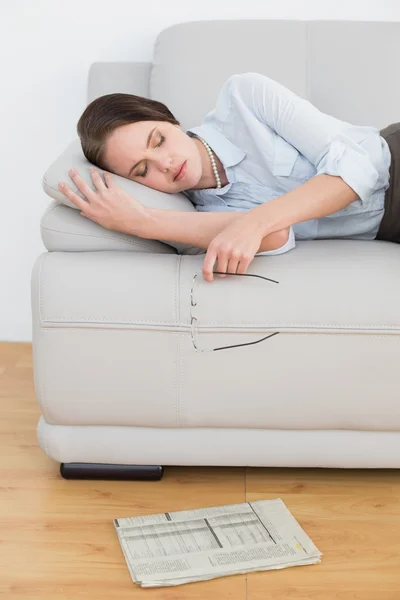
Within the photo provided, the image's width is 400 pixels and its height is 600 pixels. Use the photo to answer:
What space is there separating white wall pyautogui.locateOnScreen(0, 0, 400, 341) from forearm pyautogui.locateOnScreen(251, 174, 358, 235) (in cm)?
112

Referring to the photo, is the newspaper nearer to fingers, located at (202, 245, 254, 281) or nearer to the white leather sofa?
the white leather sofa

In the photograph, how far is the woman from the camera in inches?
66.0

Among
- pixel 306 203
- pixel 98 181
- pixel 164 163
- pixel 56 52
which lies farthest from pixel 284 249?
pixel 56 52

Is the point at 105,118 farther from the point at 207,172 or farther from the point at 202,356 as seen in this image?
the point at 202,356

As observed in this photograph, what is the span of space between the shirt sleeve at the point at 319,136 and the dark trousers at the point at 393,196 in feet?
0.07

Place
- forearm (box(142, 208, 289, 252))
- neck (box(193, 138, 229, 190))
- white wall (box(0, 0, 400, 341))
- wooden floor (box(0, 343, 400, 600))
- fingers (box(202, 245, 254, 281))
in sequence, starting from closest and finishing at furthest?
wooden floor (box(0, 343, 400, 600)) < fingers (box(202, 245, 254, 281)) < forearm (box(142, 208, 289, 252)) < neck (box(193, 138, 229, 190)) < white wall (box(0, 0, 400, 341))

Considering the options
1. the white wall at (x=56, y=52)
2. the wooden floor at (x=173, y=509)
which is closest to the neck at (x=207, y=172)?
the wooden floor at (x=173, y=509)

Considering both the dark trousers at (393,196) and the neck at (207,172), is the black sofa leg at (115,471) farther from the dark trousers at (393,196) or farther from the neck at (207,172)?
the dark trousers at (393,196)

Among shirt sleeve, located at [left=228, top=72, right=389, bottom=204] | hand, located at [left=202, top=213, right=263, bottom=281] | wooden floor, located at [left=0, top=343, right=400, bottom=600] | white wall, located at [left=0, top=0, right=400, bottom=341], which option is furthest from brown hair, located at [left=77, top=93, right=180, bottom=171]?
white wall, located at [left=0, top=0, right=400, bottom=341]

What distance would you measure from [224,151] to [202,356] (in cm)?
57

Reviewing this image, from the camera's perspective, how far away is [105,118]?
174 centimetres

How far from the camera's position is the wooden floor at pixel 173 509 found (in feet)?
4.43

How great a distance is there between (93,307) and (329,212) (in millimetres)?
564

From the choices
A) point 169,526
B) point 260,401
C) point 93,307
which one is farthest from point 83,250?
point 169,526
